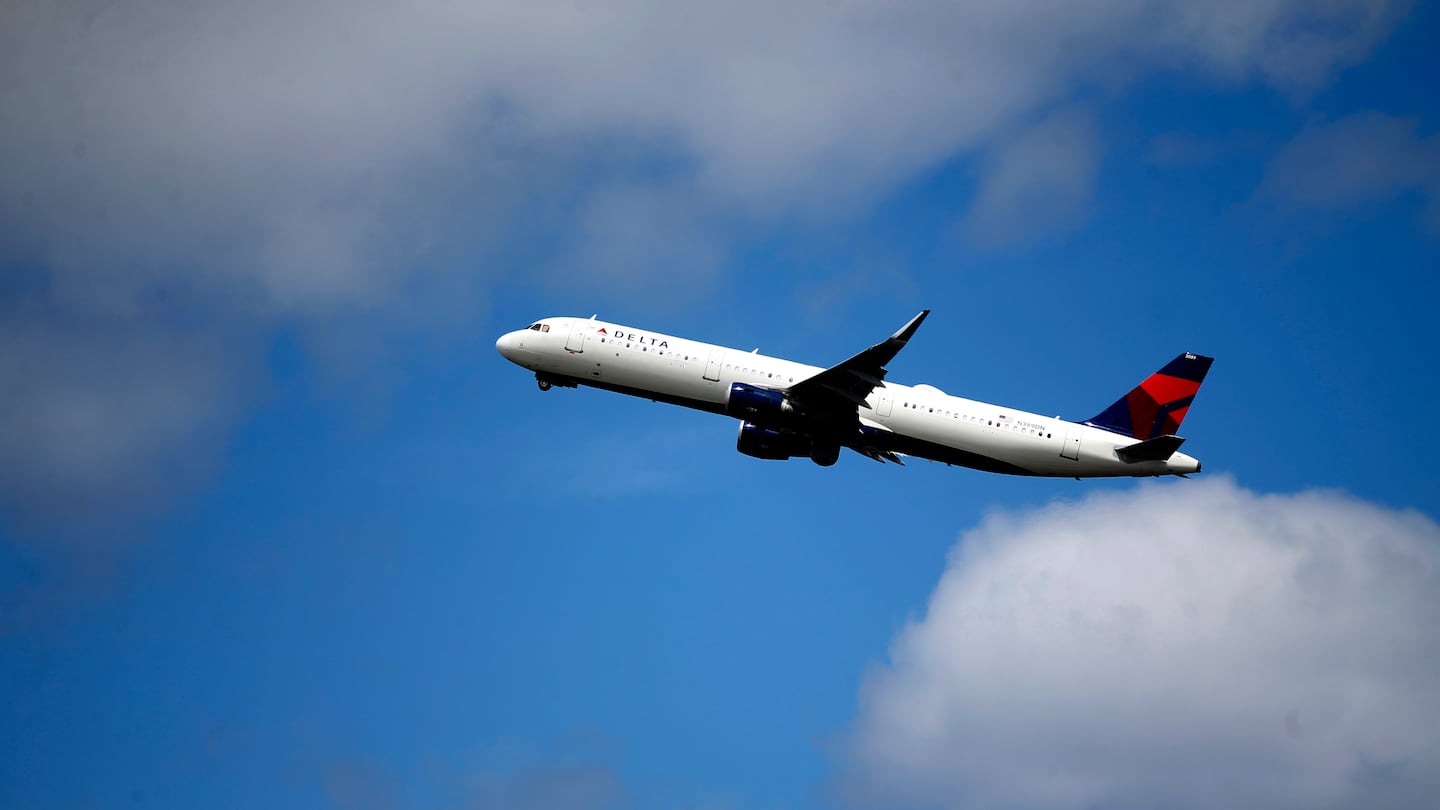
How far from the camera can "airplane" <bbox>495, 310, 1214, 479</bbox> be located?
64.4 m

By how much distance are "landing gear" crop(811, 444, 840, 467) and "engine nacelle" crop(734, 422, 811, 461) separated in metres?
0.60

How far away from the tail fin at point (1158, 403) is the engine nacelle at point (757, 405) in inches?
651

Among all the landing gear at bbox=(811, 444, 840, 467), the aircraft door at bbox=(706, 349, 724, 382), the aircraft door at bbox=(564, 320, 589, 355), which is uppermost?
the aircraft door at bbox=(564, 320, 589, 355)

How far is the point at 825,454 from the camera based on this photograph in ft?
222

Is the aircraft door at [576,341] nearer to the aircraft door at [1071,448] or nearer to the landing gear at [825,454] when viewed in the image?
the landing gear at [825,454]

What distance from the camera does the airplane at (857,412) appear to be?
64438 mm

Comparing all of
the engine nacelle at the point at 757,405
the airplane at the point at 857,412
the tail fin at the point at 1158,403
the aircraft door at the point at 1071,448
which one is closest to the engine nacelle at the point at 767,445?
the airplane at the point at 857,412

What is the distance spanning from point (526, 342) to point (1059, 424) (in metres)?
27.7

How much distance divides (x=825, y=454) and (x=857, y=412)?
4.03 m

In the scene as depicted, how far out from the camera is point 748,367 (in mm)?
65688

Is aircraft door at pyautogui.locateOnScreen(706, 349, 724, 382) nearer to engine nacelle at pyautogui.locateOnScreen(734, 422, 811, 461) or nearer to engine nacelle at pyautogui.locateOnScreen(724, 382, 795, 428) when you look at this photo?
engine nacelle at pyautogui.locateOnScreen(724, 382, 795, 428)

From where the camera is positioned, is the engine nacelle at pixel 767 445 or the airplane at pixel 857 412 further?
the engine nacelle at pixel 767 445

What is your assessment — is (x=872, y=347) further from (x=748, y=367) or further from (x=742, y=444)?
(x=742, y=444)

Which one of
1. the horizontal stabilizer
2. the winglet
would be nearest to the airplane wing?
the winglet
